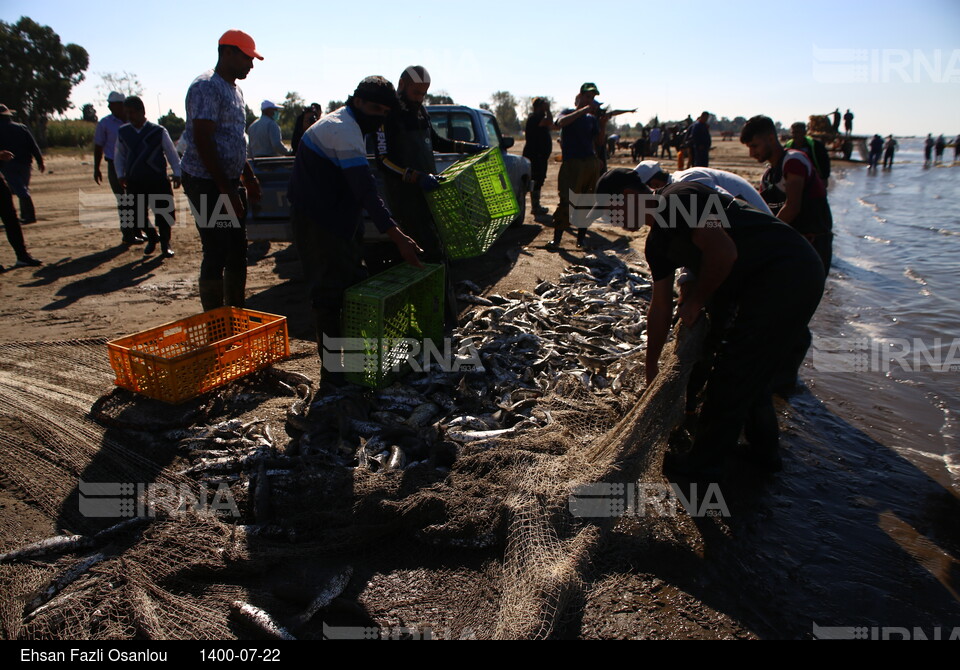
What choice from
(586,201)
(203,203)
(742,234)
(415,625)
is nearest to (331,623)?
(415,625)

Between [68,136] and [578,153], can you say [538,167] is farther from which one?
[68,136]

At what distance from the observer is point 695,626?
2646mm

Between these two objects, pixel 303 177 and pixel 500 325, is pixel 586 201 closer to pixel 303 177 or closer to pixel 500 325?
pixel 500 325

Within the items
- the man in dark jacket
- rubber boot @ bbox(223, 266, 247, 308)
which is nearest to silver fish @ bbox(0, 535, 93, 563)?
rubber boot @ bbox(223, 266, 247, 308)

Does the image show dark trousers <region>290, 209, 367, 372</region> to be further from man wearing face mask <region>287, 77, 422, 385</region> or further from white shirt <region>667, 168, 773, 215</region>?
white shirt <region>667, 168, 773, 215</region>

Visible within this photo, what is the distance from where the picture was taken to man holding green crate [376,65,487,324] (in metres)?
5.48

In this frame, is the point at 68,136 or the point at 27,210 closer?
the point at 27,210

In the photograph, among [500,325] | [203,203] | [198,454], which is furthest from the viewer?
[500,325]

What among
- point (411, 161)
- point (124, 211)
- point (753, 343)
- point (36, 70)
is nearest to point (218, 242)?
point (411, 161)

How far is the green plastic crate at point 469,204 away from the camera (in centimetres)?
568

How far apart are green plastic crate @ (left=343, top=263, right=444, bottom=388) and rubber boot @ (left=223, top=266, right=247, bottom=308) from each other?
138cm

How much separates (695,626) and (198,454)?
3.16m

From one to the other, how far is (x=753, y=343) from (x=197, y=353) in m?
3.74

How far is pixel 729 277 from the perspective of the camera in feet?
11.1
